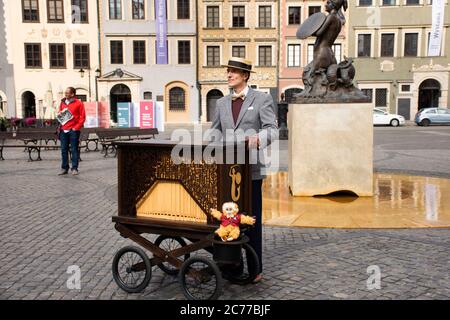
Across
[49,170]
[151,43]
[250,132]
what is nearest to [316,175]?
[250,132]

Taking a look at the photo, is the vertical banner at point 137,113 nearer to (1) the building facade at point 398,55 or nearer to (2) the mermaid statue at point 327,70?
(1) the building facade at point 398,55

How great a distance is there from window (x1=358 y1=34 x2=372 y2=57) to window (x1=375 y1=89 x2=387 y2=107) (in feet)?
9.74

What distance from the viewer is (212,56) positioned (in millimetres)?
39281

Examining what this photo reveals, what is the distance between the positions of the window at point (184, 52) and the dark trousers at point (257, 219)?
1395 inches

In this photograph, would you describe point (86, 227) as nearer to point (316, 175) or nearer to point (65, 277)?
point (65, 277)

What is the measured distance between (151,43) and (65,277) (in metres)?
36.0

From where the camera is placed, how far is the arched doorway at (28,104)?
127 feet

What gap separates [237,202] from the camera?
3719 mm

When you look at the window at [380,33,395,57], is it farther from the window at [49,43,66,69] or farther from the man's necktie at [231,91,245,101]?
the man's necktie at [231,91,245,101]

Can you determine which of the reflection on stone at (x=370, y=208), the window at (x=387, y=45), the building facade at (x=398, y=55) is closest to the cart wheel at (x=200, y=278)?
the reflection on stone at (x=370, y=208)

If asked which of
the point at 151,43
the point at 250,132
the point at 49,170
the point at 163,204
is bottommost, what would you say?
the point at 49,170

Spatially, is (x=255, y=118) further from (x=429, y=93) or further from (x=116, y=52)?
(x=429, y=93)

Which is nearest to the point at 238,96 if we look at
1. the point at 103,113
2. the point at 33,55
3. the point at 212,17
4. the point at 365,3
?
the point at 103,113

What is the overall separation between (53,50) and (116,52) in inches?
187
